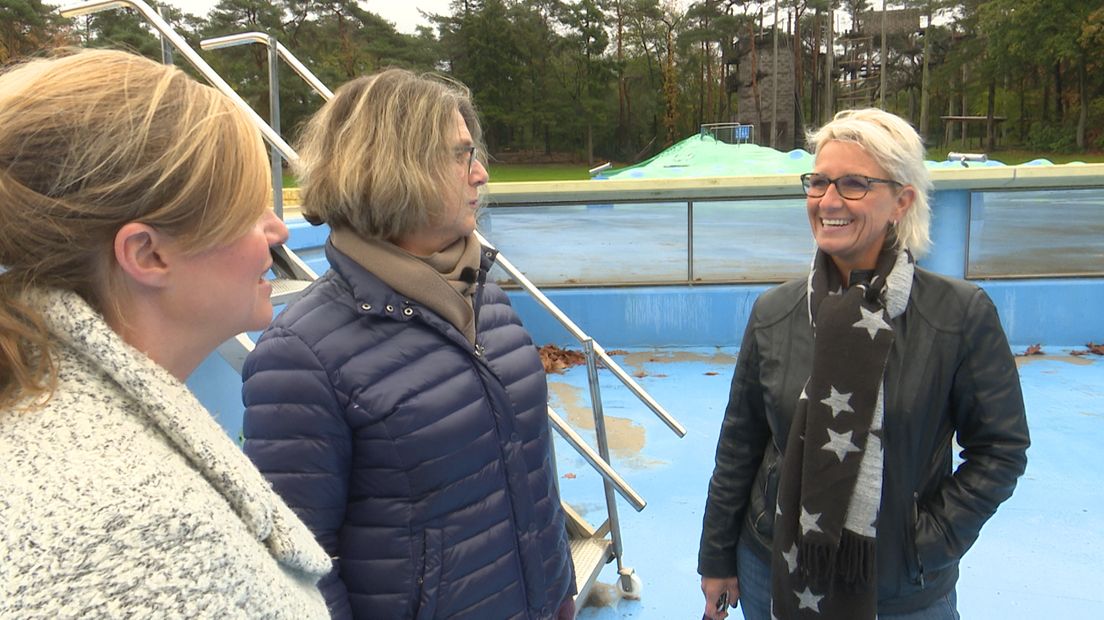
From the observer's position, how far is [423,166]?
146cm

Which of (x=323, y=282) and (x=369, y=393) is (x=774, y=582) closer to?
(x=369, y=393)

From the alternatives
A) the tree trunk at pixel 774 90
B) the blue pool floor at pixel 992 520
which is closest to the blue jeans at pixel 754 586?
the blue pool floor at pixel 992 520

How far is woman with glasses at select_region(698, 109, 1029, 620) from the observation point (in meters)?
1.64

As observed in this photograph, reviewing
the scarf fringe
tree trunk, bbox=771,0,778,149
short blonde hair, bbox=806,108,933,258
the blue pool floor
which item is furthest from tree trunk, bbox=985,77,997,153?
the scarf fringe

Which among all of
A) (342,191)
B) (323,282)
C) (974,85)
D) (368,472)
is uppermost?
(974,85)

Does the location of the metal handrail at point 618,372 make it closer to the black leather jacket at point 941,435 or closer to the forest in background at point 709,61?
the black leather jacket at point 941,435

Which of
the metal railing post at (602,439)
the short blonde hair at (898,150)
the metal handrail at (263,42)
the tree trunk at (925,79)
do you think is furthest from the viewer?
the tree trunk at (925,79)

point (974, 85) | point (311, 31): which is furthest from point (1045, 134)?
point (311, 31)

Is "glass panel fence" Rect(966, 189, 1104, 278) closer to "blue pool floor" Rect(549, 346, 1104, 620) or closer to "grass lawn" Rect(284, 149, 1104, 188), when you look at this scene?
"blue pool floor" Rect(549, 346, 1104, 620)

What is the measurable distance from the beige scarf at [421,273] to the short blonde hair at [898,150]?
3.06 feet

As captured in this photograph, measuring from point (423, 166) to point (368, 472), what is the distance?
54 centimetres

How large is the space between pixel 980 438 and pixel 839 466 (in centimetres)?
31

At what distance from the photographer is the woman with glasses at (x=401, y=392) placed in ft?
4.38

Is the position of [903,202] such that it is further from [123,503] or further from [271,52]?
[271,52]
